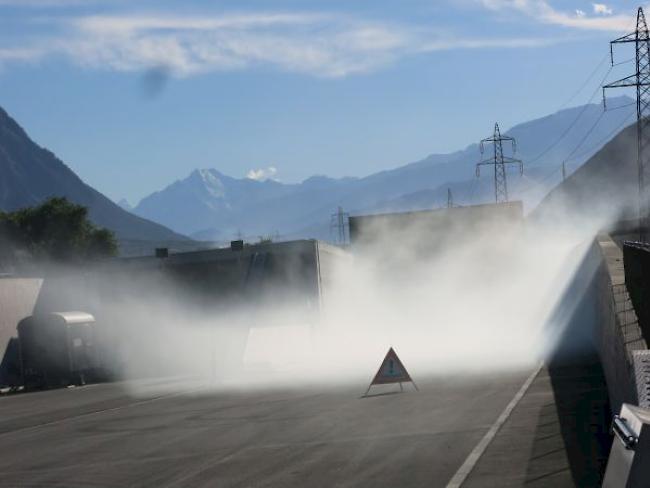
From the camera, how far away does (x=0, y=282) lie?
5250cm

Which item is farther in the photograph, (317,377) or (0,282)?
(0,282)

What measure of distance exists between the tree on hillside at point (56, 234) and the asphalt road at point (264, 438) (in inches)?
4729

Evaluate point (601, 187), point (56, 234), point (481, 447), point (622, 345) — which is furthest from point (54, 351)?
point (56, 234)

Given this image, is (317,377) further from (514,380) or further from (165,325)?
(165,325)

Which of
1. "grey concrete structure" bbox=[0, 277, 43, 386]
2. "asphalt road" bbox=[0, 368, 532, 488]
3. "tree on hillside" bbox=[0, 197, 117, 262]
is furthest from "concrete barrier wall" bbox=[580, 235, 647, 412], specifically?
"tree on hillside" bbox=[0, 197, 117, 262]

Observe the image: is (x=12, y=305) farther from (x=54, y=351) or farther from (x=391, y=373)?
(x=391, y=373)

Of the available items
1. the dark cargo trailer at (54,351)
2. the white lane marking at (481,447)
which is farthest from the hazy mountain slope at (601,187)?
the white lane marking at (481,447)

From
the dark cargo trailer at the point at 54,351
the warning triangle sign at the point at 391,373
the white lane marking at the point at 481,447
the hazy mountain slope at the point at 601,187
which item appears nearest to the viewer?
the white lane marking at the point at 481,447

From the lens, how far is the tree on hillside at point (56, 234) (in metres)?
150

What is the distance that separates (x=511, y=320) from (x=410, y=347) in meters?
5.15

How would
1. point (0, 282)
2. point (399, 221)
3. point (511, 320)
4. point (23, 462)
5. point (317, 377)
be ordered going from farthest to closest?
1. point (0, 282)
2. point (511, 320)
3. point (399, 221)
4. point (317, 377)
5. point (23, 462)

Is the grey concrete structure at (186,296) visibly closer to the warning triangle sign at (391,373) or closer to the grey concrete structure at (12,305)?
the grey concrete structure at (12,305)

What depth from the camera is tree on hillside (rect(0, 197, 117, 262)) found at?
14950 cm

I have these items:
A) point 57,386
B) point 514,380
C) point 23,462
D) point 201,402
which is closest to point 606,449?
point 23,462
